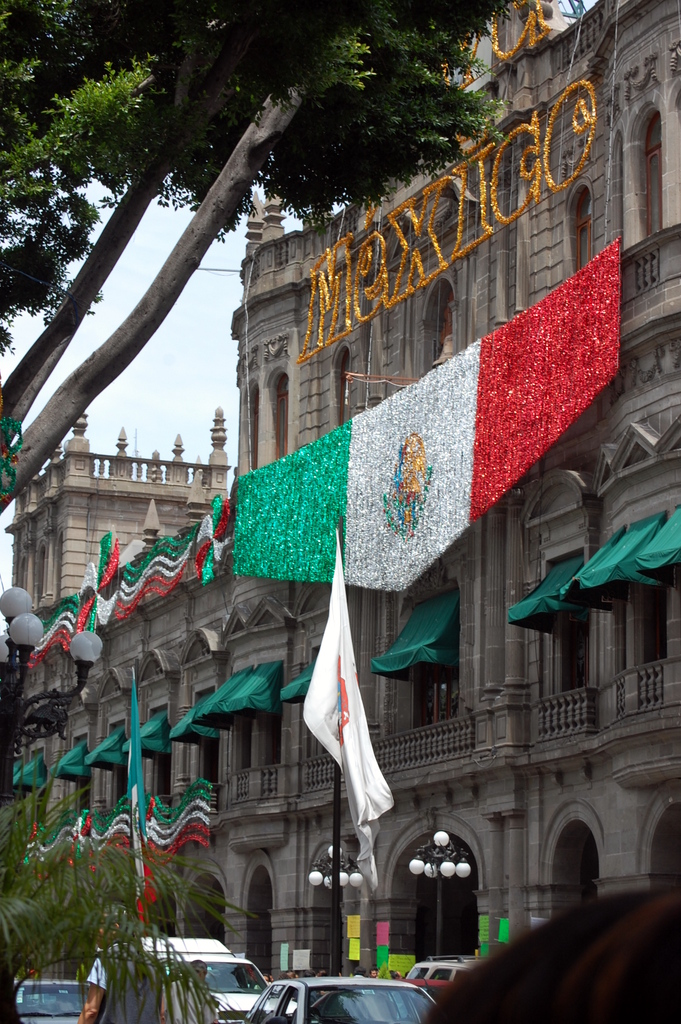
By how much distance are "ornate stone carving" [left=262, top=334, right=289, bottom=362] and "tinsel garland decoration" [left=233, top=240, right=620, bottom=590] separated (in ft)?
11.5

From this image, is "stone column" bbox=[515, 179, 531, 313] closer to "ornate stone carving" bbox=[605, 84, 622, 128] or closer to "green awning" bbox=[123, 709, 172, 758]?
"ornate stone carving" bbox=[605, 84, 622, 128]

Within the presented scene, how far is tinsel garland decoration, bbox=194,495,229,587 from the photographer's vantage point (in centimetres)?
3747

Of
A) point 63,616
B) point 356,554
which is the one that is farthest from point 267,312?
point 63,616

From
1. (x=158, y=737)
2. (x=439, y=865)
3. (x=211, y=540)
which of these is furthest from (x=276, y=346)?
(x=439, y=865)

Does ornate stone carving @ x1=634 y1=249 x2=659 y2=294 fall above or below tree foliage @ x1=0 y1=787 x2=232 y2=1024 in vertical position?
above

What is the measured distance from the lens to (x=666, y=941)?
1.47 meters

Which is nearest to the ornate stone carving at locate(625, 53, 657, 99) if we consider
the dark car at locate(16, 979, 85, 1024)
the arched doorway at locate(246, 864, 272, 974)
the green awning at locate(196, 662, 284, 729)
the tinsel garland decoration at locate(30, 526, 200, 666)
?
the green awning at locate(196, 662, 284, 729)

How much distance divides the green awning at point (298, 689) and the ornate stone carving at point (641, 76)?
502 inches

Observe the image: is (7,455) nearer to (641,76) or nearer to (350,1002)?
(350,1002)

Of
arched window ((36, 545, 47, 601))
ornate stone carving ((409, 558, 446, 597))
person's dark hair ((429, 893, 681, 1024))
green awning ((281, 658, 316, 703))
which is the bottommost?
person's dark hair ((429, 893, 681, 1024))

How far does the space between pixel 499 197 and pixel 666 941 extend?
2844cm

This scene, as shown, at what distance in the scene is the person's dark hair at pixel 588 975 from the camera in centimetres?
144

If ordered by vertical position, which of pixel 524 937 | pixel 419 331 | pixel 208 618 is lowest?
pixel 524 937

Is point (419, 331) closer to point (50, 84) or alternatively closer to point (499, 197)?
point (499, 197)
